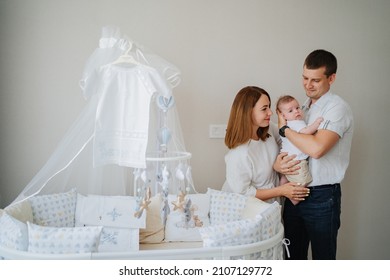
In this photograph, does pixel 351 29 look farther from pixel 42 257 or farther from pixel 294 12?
pixel 42 257

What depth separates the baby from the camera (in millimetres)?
1758

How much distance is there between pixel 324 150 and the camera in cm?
168

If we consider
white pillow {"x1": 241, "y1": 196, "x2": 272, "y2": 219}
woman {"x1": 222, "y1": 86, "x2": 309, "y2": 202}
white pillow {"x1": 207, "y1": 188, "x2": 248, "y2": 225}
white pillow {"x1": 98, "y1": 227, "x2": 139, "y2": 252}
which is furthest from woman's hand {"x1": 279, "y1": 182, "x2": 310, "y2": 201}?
white pillow {"x1": 98, "y1": 227, "x2": 139, "y2": 252}

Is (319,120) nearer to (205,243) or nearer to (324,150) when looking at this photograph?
(324,150)

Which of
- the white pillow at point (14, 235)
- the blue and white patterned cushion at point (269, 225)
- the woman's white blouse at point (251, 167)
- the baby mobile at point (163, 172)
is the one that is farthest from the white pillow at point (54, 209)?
the blue and white patterned cushion at point (269, 225)

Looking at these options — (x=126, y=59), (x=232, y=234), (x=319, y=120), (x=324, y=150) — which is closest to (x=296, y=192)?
(x=324, y=150)

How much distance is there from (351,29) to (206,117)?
4.16 ft

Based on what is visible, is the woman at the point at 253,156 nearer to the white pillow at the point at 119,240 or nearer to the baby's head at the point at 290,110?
the baby's head at the point at 290,110

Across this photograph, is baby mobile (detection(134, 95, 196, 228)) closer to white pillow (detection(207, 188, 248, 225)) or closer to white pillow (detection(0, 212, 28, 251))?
white pillow (detection(207, 188, 248, 225))

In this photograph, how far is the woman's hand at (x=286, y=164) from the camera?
5.86 ft

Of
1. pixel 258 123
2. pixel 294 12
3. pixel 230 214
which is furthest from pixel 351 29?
pixel 230 214

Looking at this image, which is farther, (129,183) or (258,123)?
(129,183)
